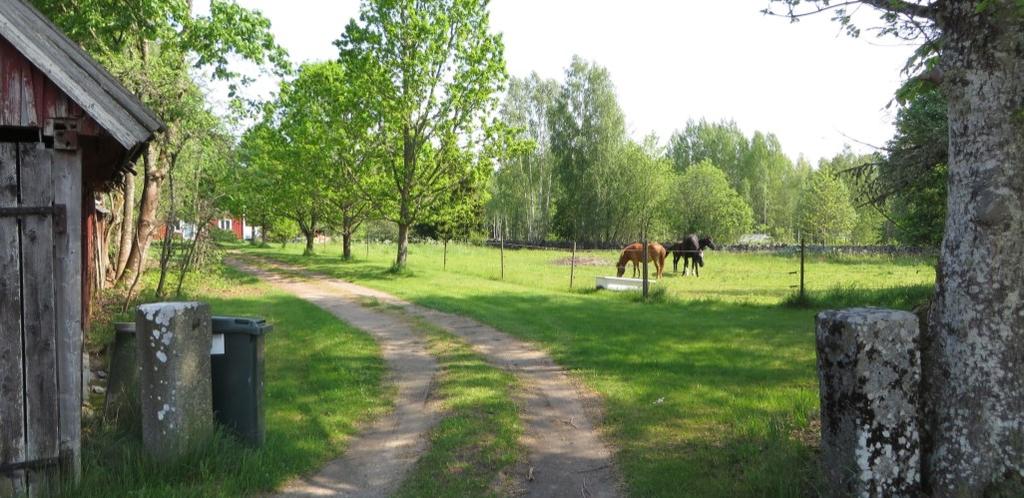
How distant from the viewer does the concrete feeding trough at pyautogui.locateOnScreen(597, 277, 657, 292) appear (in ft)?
63.9

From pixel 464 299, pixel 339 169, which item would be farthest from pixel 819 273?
pixel 339 169

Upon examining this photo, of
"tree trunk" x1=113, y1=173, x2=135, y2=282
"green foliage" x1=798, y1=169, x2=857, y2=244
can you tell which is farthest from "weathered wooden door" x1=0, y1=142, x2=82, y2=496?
"green foliage" x1=798, y1=169, x2=857, y2=244

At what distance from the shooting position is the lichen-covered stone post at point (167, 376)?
5.32 meters

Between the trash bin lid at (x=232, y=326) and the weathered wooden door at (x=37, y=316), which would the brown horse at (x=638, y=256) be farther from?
the weathered wooden door at (x=37, y=316)

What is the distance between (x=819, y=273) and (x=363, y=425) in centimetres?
2708

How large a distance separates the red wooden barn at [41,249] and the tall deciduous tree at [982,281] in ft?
19.6

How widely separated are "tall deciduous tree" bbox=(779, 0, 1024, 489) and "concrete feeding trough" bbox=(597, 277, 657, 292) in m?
14.8

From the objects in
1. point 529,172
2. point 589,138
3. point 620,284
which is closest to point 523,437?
point 620,284

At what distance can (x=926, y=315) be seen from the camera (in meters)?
4.82

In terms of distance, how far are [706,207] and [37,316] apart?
59.5 m

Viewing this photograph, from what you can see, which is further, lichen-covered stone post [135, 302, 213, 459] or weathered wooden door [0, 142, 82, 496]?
lichen-covered stone post [135, 302, 213, 459]

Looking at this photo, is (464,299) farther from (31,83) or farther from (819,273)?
(819,273)

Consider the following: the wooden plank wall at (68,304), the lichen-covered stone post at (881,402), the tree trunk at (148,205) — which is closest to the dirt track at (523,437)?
the wooden plank wall at (68,304)

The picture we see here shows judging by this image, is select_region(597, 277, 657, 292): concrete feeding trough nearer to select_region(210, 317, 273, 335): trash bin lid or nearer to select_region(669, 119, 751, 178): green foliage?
select_region(210, 317, 273, 335): trash bin lid
